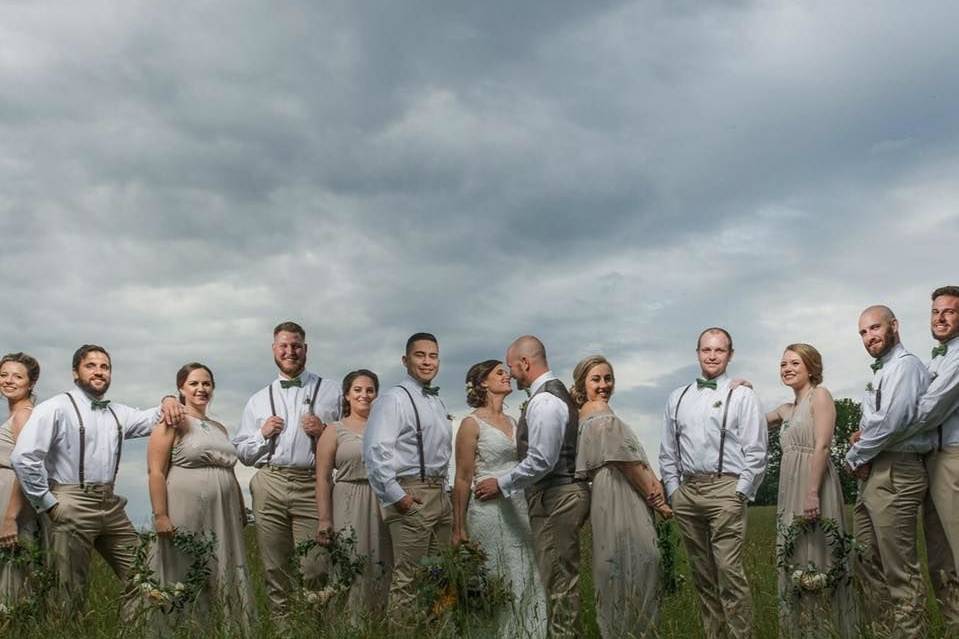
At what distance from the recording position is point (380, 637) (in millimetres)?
7105

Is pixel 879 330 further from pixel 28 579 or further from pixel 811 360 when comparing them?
pixel 28 579

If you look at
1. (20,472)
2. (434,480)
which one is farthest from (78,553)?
(434,480)

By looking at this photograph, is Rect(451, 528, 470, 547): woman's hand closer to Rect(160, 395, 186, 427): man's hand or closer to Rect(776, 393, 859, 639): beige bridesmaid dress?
Rect(160, 395, 186, 427): man's hand

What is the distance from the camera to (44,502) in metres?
8.93

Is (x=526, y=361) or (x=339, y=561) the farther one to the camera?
(x=339, y=561)

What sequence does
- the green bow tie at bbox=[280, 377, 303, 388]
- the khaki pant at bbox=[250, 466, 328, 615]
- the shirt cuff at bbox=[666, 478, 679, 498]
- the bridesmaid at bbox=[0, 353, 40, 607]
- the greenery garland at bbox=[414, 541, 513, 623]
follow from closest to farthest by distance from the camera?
1. the greenery garland at bbox=[414, 541, 513, 623]
2. the shirt cuff at bbox=[666, 478, 679, 498]
3. the khaki pant at bbox=[250, 466, 328, 615]
4. the bridesmaid at bbox=[0, 353, 40, 607]
5. the green bow tie at bbox=[280, 377, 303, 388]

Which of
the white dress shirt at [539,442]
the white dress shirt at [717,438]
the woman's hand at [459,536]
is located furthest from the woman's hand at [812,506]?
the woman's hand at [459,536]

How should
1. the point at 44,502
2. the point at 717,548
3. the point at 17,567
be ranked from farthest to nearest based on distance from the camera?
the point at 17,567
the point at 44,502
the point at 717,548

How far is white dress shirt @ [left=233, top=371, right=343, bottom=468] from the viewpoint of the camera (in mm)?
9328

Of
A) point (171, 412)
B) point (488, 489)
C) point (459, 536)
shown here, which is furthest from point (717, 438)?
point (171, 412)

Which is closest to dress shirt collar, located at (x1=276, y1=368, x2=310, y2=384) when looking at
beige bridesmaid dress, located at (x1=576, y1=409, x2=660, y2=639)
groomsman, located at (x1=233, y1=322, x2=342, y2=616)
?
groomsman, located at (x1=233, y1=322, x2=342, y2=616)

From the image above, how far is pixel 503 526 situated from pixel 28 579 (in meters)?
4.17

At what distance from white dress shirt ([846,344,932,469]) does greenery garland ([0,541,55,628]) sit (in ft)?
21.5

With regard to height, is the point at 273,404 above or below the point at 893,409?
above
